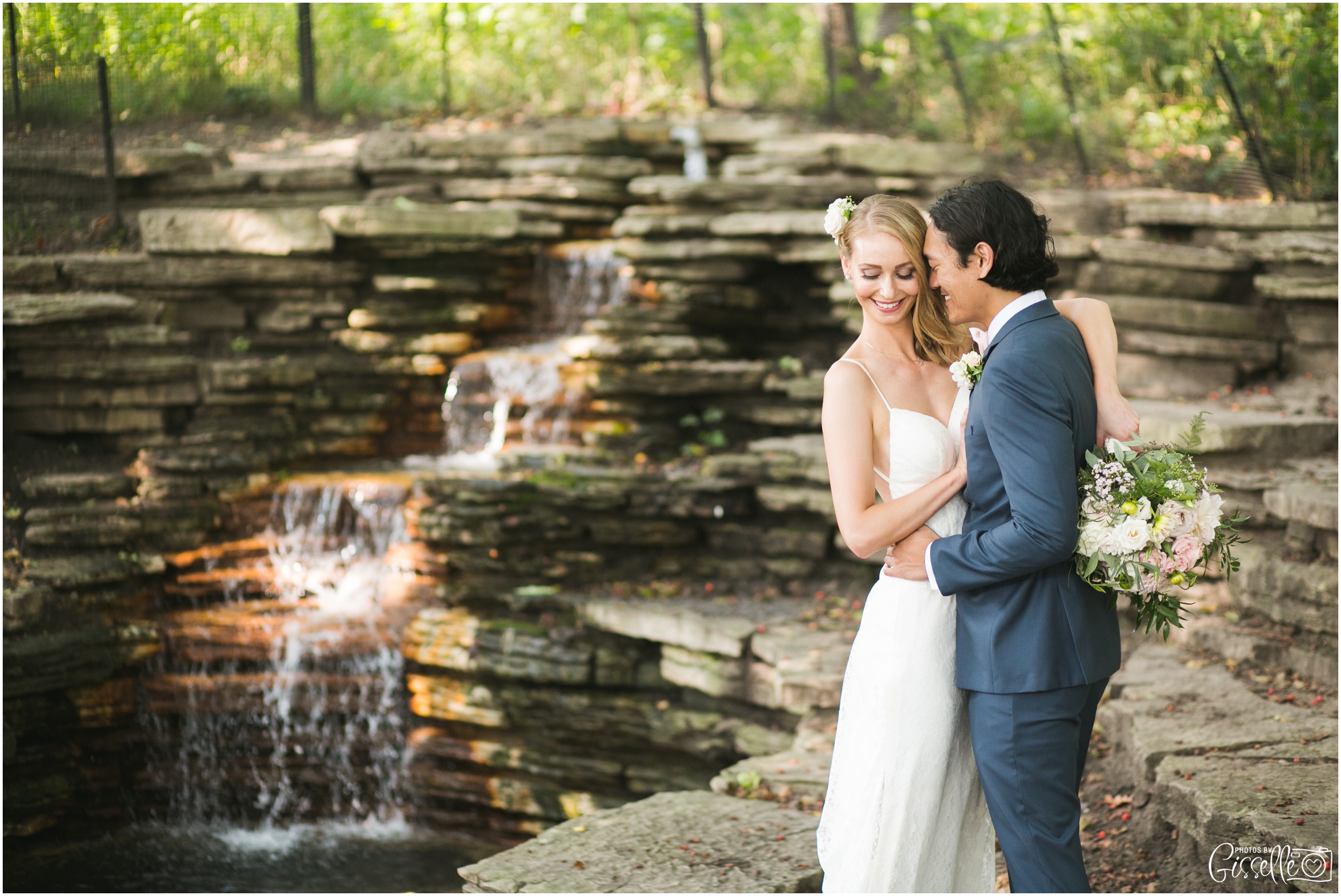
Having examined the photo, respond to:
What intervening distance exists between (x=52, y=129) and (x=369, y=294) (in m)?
2.59

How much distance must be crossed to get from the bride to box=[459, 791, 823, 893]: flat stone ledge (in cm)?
80

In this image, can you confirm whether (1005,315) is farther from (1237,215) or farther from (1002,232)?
(1237,215)

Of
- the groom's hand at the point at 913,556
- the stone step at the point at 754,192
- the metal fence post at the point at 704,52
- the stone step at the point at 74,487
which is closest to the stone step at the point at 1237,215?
the stone step at the point at 754,192

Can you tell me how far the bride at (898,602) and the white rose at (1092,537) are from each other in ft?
1.13

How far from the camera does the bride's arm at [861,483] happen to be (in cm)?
258

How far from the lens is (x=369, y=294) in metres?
7.83

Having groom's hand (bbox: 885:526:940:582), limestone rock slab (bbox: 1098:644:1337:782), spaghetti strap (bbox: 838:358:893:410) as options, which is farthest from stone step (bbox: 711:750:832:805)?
spaghetti strap (bbox: 838:358:893:410)

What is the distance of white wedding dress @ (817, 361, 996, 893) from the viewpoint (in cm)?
260

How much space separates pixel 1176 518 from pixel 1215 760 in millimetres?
1788

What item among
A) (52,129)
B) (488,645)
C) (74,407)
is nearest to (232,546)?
(74,407)

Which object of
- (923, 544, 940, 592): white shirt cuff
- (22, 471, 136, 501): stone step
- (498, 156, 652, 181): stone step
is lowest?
(22, 471, 136, 501): stone step

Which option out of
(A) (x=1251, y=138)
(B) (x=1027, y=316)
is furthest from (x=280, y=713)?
(A) (x=1251, y=138)

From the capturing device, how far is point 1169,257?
6469 millimetres

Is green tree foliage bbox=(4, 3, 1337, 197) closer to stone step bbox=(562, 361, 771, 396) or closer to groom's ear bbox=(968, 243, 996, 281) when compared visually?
stone step bbox=(562, 361, 771, 396)
